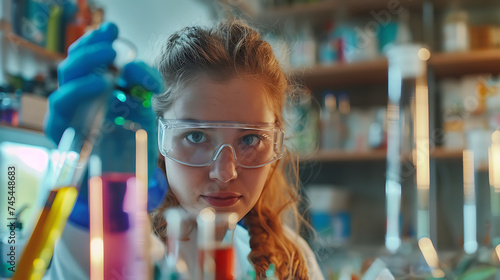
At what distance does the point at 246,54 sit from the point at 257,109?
0.20 ft

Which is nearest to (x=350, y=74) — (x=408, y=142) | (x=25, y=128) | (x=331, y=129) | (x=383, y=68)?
(x=383, y=68)

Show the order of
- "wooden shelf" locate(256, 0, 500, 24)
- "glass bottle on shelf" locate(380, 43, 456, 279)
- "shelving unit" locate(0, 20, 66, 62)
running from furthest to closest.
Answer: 1. "wooden shelf" locate(256, 0, 500, 24)
2. "glass bottle on shelf" locate(380, 43, 456, 279)
3. "shelving unit" locate(0, 20, 66, 62)

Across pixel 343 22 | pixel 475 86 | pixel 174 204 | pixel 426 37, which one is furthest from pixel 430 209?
pixel 174 204

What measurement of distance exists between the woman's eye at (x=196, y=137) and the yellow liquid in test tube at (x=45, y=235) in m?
0.11

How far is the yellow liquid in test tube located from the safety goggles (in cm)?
10

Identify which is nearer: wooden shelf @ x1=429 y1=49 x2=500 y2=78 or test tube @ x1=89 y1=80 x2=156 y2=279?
test tube @ x1=89 y1=80 x2=156 y2=279

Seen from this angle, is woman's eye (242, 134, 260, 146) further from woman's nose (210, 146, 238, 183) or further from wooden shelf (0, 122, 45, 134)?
wooden shelf (0, 122, 45, 134)

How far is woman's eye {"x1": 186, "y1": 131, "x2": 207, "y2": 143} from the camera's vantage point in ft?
1.34

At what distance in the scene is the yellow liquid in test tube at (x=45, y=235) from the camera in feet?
1.10

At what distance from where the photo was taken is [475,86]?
1812 millimetres

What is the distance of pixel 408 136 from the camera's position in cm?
172

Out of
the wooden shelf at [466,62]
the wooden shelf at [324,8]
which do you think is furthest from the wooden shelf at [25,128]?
the wooden shelf at [466,62]

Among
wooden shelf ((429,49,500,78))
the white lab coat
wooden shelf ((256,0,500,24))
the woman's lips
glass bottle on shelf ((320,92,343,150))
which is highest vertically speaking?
wooden shelf ((256,0,500,24))

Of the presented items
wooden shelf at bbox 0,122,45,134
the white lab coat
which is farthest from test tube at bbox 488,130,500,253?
wooden shelf at bbox 0,122,45,134
